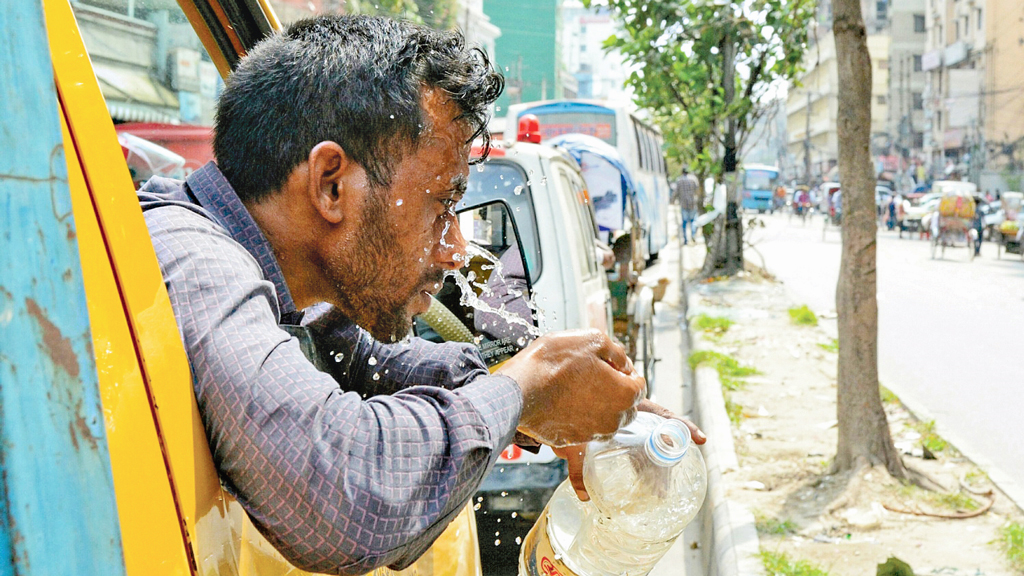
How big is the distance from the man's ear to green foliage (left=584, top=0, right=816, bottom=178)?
8393mm

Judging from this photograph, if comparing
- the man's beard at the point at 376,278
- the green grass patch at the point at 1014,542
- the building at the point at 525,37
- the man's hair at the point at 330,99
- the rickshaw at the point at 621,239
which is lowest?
the green grass patch at the point at 1014,542

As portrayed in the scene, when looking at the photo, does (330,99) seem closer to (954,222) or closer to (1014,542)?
(1014,542)

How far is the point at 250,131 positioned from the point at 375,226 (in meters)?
0.20

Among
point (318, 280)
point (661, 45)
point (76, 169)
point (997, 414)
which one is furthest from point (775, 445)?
point (661, 45)

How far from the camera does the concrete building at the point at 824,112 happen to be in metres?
61.9

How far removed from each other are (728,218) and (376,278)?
43.4 feet

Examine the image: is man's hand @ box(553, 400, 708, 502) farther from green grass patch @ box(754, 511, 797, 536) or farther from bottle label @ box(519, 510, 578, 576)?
green grass patch @ box(754, 511, 797, 536)

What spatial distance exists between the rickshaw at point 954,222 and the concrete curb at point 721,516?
51.2 ft

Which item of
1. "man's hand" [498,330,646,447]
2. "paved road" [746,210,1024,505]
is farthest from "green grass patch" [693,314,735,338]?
"man's hand" [498,330,646,447]

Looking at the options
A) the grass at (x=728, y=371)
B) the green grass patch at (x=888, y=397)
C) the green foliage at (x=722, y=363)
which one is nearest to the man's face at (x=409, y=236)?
the grass at (x=728, y=371)

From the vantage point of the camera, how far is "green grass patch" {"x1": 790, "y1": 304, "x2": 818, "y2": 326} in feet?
32.8

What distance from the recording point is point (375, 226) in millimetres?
1223

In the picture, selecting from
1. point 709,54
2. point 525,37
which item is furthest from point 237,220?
point 709,54

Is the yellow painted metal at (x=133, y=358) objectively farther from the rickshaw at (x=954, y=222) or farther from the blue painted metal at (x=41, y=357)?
the rickshaw at (x=954, y=222)
